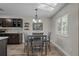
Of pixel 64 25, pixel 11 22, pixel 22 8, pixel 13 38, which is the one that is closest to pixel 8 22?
pixel 11 22

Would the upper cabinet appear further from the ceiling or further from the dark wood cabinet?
the ceiling

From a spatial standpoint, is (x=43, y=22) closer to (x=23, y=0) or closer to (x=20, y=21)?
(x=20, y=21)

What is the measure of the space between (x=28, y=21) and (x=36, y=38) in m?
3.63

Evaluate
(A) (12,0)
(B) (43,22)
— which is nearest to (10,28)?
(B) (43,22)

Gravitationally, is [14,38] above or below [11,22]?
below

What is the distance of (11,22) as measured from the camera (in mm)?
9688

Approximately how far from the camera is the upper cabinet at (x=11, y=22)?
9587mm

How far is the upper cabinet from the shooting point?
9.59 meters

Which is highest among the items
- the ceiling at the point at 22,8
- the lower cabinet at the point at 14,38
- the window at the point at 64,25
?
the ceiling at the point at 22,8

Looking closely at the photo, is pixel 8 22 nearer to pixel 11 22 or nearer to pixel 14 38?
pixel 11 22

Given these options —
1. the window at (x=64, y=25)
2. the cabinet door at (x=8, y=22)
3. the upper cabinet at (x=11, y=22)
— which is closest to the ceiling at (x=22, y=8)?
the window at (x=64, y=25)

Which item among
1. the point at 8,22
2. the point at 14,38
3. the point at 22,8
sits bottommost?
the point at 14,38

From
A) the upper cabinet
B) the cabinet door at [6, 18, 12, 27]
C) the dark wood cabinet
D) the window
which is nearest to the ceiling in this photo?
the window

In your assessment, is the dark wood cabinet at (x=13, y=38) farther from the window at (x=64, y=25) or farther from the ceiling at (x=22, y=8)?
the window at (x=64, y=25)
